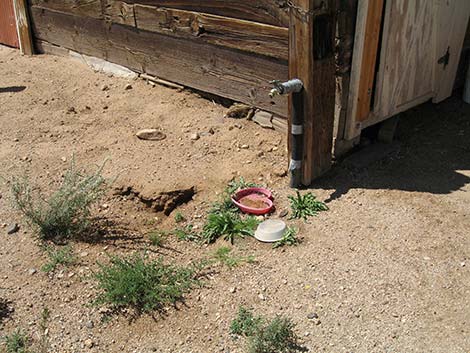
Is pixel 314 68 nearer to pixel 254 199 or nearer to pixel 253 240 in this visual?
pixel 254 199

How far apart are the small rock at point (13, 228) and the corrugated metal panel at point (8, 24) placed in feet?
18.6

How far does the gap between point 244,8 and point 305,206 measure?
1.96 meters

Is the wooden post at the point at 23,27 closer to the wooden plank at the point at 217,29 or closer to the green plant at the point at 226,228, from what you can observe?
the wooden plank at the point at 217,29

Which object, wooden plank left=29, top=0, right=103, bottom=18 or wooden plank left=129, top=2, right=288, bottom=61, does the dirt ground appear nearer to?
wooden plank left=129, top=2, right=288, bottom=61

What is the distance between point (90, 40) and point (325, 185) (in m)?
4.45

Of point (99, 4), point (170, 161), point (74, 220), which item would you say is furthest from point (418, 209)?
point (99, 4)

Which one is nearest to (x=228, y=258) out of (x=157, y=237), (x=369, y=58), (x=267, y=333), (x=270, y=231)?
(x=270, y=231)

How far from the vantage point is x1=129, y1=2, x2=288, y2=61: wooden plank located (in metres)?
4.86

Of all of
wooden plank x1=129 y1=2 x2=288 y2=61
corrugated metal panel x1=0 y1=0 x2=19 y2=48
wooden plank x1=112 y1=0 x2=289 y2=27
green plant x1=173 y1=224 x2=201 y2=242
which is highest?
wooden plank x1=112 y1=0 x2=289 y2=27

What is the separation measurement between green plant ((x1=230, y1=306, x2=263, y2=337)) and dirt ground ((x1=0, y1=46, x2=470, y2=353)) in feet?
0.21

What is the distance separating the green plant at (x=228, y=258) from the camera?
12.8 feet

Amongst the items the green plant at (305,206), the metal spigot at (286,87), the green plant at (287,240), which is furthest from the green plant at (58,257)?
the metal spigot at (286,87)

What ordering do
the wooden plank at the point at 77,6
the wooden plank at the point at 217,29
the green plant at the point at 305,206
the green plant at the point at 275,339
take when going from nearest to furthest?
the green plant at the point at 275,339, the green plant at the point at 305,206, the wooden plank at the point at 217,29, the wooden plank at the point at 77,6

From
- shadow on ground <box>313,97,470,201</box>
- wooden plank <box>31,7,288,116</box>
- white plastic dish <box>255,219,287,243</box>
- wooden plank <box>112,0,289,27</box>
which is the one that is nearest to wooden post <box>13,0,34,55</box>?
wooden plank <box>31,7,288,116</box>
